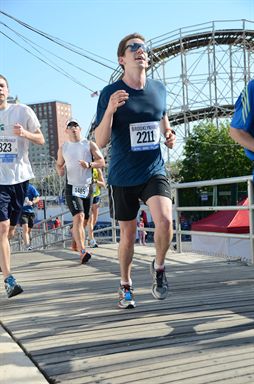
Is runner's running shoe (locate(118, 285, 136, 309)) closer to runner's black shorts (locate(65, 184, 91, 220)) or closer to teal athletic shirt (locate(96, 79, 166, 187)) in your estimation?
teal athletic shirt (locate(96, 79, 166, 187))

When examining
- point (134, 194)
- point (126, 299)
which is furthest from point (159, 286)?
point (134, 194)

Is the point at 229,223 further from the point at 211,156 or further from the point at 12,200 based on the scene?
the point at 211,156

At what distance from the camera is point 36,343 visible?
2.64 meters

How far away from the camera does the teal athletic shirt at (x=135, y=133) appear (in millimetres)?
3301

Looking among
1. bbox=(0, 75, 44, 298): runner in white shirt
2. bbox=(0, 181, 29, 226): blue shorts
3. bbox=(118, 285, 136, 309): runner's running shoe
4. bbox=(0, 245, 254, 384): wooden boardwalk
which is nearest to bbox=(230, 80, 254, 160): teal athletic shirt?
bbox=(0, 245, 254, 384): wooden boardwalk

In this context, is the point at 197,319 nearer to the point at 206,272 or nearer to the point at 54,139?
the point at 206,272

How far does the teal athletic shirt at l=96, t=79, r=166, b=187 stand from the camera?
10.8ft

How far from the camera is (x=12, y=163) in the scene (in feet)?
13.1

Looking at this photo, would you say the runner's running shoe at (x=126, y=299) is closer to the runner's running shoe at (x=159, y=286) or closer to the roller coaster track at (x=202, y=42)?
the runner's running shoe at (x=159, y=286)

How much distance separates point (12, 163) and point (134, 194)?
1.21m

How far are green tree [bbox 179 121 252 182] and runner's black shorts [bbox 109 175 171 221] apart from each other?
1476 inches

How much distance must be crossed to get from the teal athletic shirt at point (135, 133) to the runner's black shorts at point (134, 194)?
5 centimetres

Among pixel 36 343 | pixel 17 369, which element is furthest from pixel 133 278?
pixel 17 369

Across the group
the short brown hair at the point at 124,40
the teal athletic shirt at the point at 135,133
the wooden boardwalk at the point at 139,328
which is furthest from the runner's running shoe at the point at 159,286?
the short brown hair at the point at 124,40
